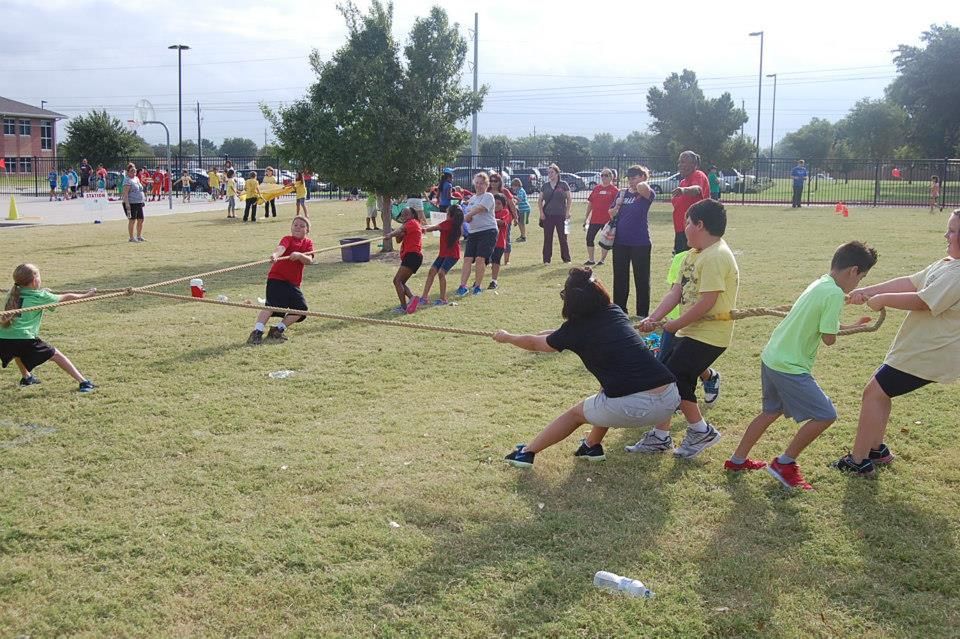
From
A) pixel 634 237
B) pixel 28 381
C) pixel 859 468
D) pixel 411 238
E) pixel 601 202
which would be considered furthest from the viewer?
pixel 601 202

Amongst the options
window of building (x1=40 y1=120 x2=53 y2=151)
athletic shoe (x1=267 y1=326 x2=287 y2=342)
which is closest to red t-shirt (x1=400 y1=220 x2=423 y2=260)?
athletic shoe (x1=267 y1=326 x2=287 y2=342)

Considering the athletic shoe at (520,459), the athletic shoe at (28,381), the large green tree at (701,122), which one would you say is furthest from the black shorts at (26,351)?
the large green tree at (701,122)

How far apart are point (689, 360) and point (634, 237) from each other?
15.6ft

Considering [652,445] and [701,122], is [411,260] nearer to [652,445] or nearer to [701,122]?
[652,445]

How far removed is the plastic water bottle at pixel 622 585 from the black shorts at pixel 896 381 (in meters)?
2.30

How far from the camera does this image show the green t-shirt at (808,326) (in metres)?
5.06

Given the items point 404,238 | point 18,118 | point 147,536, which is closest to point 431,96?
point 404,238

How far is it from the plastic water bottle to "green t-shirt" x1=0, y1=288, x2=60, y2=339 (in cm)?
556

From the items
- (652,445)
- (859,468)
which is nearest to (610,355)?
(652,445)

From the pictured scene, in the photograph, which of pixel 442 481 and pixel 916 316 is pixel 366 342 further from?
pixel 916 316

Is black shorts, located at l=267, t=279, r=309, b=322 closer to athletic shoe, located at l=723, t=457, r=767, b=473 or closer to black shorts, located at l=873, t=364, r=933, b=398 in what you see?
athletic shoe, located at l=723, t=457, r=767, b=473

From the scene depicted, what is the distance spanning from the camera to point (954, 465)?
18.7 ft

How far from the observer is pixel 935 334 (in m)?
5.17

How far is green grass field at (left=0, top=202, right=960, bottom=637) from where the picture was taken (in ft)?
13.0
